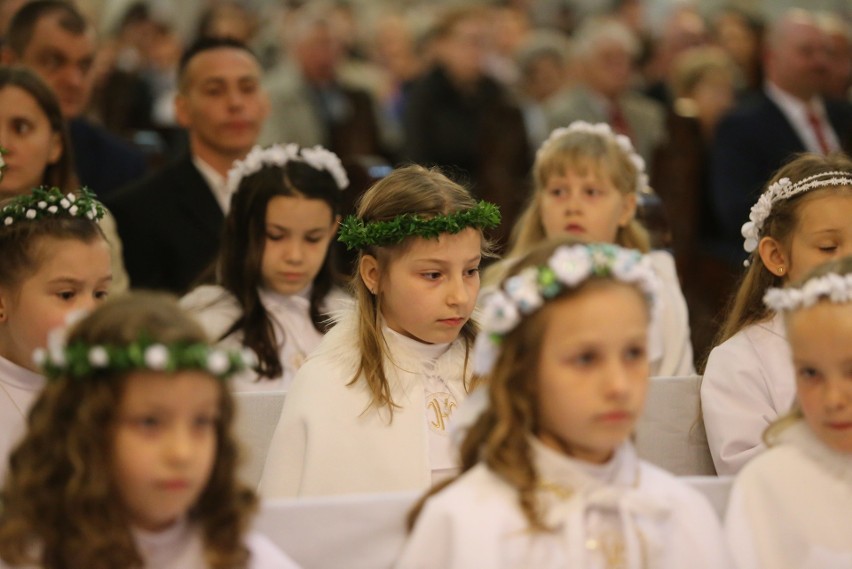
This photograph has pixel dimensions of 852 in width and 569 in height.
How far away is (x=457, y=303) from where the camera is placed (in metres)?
3.49

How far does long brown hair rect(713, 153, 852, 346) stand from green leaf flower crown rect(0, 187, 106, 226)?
6.17 feet

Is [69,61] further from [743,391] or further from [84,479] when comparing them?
[84,479]

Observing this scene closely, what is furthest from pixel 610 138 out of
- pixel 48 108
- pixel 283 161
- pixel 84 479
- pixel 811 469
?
pixel 84 479

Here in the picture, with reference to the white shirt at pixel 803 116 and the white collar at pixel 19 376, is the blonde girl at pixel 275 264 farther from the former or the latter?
the white shirt at pixel 803 116

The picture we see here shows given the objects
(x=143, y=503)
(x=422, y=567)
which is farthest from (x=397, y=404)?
(x=143, y=503)

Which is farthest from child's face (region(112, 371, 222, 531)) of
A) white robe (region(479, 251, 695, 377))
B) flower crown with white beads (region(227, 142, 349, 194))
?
white robe (region(479, 251, 695, 377))

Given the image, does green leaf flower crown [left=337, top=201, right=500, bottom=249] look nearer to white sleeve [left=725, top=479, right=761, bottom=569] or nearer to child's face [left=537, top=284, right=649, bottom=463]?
child's face [left=537, top=284, right=649, bottom=463]

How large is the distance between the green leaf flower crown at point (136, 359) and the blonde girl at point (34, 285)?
1.11m

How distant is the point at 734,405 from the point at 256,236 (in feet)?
5.92

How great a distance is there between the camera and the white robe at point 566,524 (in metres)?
2.55

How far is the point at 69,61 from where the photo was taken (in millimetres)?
6051

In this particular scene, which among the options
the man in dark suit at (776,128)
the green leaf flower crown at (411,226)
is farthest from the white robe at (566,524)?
the man in dark suit at (776,128)

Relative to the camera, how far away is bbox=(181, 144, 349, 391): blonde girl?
4547 mm

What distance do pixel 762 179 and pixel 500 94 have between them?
226 centimetres
